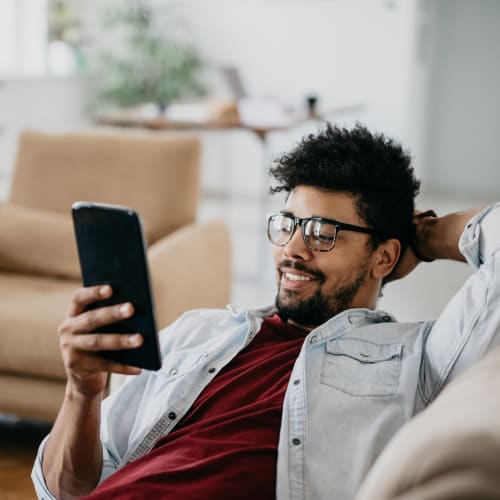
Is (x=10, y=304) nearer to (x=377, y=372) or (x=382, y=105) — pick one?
(x=377, y=372)

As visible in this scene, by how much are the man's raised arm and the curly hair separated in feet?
1.73

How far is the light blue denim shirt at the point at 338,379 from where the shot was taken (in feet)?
3.94

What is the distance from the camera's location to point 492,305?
49.6 inches

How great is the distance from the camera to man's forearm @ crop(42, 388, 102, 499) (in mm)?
1270

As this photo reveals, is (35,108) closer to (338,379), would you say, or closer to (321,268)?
(321,268)

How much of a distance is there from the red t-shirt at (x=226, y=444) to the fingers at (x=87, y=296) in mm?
271

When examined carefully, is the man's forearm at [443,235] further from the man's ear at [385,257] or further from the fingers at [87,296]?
the fingers at [87,296]

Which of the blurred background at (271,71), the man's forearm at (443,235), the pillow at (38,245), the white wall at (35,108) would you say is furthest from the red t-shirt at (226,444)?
the white wall at (35,108)

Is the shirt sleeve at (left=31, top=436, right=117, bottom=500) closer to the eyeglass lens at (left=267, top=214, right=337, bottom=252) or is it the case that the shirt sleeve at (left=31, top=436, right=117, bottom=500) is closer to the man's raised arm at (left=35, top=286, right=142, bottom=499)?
the man's raised arm at (left=35, top=286, right=142, bottom=499)

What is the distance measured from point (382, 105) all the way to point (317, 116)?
73.9 inches

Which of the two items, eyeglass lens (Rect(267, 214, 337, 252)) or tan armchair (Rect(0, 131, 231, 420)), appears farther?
tan armchair (Rect(0, 131, 231, 420))

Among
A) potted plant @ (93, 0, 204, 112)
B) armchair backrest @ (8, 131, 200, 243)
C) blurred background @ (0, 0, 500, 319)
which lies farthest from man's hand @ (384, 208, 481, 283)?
potted plant @ (93, 0, 204, 112)

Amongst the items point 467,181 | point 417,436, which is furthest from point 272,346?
point 467,181

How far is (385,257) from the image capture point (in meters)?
1.54
